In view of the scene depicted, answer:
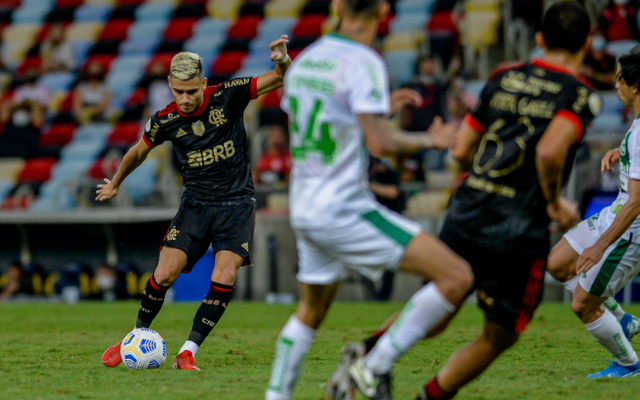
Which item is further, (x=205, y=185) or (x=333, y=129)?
(x=205, y=185)

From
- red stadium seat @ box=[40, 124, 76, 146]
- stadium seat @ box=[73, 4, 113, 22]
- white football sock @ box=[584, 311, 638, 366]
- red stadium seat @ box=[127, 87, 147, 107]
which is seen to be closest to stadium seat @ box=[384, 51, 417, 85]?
red stadium seat @ box=[127, 87, 147, 107]

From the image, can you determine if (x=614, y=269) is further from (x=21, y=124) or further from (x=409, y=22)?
(x=21, y=124)

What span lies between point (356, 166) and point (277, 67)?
2.80 meters

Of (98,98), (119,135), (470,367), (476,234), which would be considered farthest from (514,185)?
(98,98)

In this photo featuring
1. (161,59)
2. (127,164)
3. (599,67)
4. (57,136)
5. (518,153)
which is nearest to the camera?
(518,153)

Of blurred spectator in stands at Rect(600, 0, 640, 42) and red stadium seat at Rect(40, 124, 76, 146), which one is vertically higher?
blurred spectator in stands at Rect(600, 0, 640, 42)

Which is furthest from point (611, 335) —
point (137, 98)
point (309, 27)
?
point (137, 98)

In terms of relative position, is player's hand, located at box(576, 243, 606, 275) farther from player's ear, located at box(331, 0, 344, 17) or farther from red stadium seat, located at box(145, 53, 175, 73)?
red stadium seat, located at box(145, 53, 175, 73)

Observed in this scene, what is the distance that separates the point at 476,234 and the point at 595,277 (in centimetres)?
179

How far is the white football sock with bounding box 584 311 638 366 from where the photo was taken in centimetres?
611

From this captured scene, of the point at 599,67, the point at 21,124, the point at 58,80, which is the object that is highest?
the point at 599,67

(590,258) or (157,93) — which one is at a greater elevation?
(590,258)

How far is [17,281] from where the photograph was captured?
1605 centimetres

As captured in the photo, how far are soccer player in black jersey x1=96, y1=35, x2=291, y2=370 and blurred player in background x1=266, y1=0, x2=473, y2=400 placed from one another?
257 centimetres
